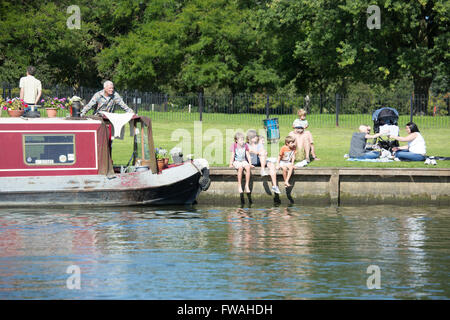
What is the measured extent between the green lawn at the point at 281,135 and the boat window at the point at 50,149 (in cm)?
274

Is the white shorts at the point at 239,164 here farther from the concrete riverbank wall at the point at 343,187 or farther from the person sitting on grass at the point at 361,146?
the person sitting on grass at the point at 361,146

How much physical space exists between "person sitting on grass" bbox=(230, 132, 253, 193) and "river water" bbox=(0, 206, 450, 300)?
36.2 inches

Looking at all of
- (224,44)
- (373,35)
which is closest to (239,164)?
(373,35)

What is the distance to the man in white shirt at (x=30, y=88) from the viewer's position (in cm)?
1806

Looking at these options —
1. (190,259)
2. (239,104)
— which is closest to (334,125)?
(239,104)

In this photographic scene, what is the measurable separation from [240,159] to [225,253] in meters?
6.08

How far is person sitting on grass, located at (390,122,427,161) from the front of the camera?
20.1 metres

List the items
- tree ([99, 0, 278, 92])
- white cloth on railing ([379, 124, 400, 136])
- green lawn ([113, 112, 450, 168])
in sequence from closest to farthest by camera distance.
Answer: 1. white cloth on railing ([379, 124, 400, 136])
2. green lawn ([113, 112, 450, 168])
3. tree ([99, 0, 278, 92])

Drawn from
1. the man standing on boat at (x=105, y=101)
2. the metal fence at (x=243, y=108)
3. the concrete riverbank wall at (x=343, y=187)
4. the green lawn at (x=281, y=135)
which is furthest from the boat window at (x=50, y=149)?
the metal fence at (x=243, y=108)

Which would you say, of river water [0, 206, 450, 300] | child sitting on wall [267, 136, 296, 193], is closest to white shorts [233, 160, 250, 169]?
child sitting on wall [267, 136, 296, 193]

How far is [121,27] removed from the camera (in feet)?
214

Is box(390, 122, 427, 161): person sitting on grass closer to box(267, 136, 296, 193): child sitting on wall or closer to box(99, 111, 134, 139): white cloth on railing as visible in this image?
box(267, 136, 296, 193): child sitting on wall

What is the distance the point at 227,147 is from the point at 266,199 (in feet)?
18.6
